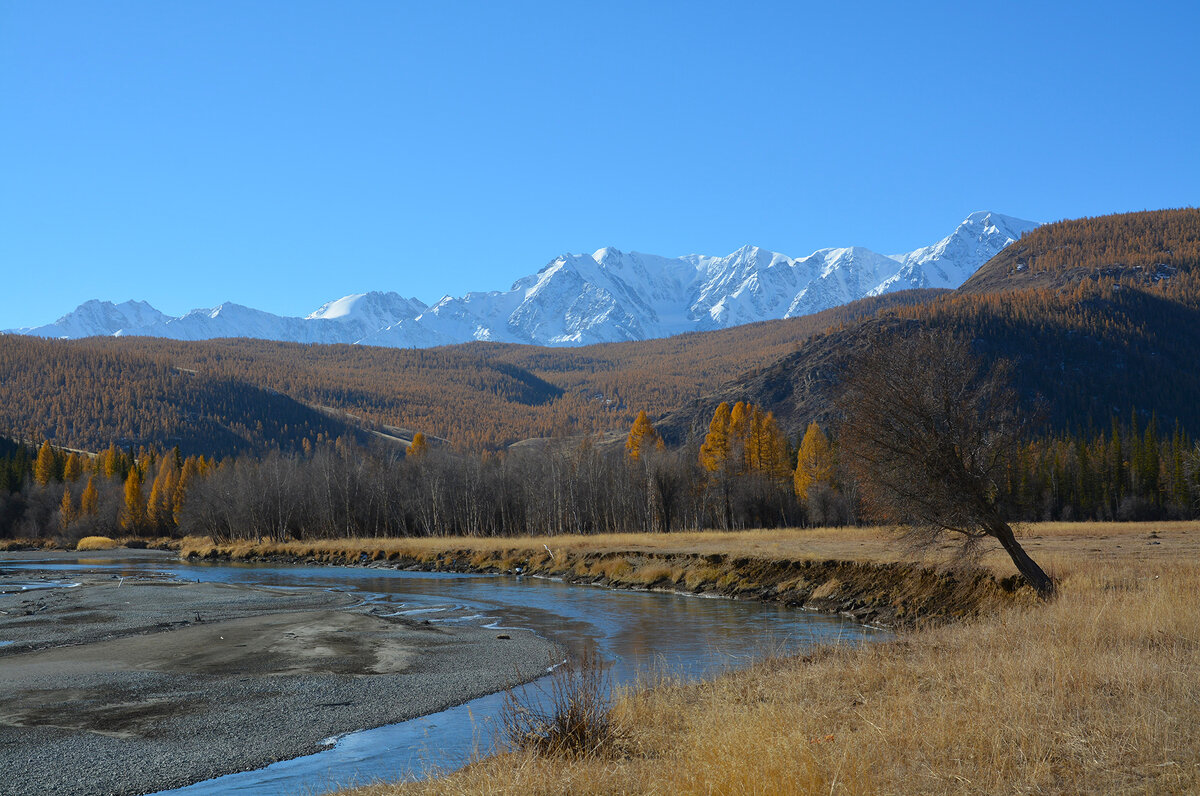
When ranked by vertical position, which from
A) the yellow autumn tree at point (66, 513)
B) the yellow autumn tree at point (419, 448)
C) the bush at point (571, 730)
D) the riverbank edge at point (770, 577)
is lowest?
the riverbank edge at point (770, 577)

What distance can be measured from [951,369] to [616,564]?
31446 millimetres

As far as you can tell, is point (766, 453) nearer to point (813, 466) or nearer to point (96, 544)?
point (813, 466)

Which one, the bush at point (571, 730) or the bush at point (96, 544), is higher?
the bush at point (571, 730)

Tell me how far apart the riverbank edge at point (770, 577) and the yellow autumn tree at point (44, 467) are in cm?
8375

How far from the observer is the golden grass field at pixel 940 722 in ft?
25.6

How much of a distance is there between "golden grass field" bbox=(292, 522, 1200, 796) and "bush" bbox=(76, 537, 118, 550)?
112135mm

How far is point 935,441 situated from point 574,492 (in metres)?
71.4

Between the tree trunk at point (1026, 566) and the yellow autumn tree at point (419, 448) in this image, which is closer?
the tree trunk at point (1026, 566)

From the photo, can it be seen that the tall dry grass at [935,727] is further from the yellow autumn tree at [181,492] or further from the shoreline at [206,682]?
the yellow autumn tree at [181,492]

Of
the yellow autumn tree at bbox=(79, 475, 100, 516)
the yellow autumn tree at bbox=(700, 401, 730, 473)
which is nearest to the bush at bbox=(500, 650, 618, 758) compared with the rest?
the yellow autumn tree at bbox=(700, 401, 730, 473)

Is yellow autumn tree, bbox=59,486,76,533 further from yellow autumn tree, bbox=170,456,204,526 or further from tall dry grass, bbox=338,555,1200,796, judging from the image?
tall dry grass, bbox=338,555,1200,796

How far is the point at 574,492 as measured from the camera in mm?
91938

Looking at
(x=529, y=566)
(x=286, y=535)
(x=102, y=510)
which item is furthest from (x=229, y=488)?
(x=529, y=566)

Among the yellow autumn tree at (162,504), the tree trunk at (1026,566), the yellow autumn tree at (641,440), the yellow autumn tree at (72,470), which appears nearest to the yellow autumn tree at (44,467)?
the yellow autumn tree at (72,470)
